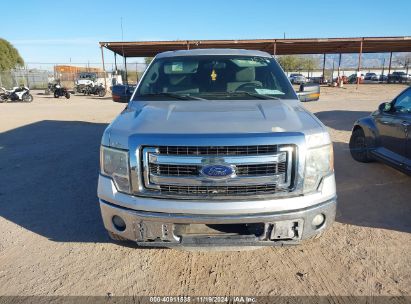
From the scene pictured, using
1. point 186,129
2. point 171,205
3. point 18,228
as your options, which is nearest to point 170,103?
point 186,129

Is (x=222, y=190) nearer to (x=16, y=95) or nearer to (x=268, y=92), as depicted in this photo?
(x=268, y=92)

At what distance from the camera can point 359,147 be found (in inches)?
241

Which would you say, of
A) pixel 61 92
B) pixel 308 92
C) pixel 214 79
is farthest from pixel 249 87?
pixel 61 92

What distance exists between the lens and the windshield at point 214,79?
380 centimetres

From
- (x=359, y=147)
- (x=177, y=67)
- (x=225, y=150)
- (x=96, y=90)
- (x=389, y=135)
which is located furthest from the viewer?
(x=96, y=90)

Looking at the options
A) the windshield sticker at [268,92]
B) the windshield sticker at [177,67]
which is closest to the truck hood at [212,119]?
the windshield sticker at [268,92]

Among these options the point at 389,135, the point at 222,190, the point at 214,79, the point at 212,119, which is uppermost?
the point at 214,79

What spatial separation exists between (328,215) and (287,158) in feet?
2.11

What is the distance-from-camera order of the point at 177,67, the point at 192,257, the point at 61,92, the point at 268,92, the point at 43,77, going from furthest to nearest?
1. the point at 43,77
2. the point at 61,92
3. the point at 177,67
4. the point at 268,92
5. the point at 192,257

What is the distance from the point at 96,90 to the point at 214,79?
2569cm

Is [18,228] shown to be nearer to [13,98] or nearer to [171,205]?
[171,205]

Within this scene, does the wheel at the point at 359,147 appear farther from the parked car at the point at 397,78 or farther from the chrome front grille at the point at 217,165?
the parked car at the point at 397,78

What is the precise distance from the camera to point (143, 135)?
252cm

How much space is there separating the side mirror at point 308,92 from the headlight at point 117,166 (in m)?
2.59
